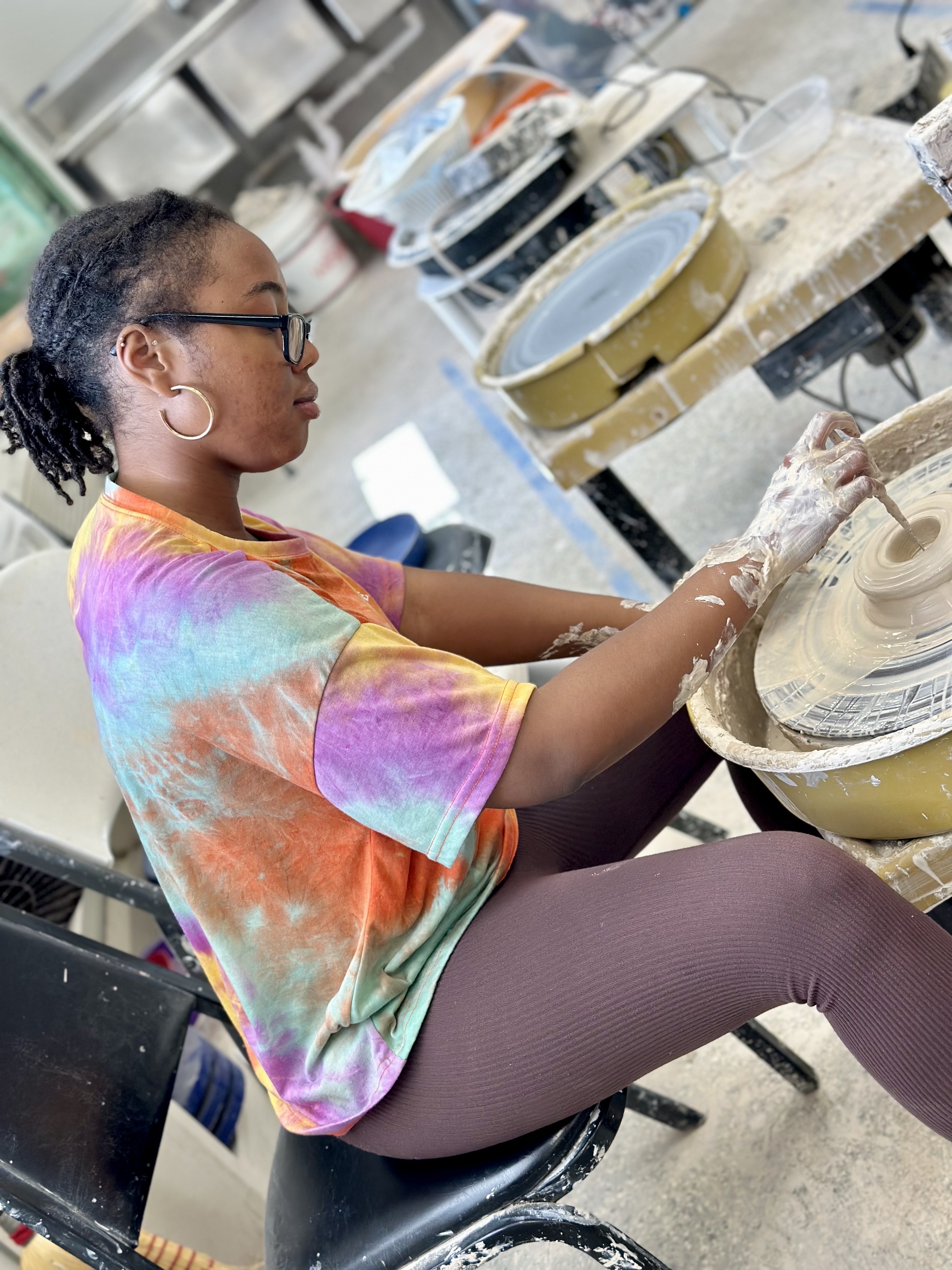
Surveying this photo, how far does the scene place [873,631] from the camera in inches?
46.6

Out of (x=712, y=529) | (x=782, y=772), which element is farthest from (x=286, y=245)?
(x=782, y=772)

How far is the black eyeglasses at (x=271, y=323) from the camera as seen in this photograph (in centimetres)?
105

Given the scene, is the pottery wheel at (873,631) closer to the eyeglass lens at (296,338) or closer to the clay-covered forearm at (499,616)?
the clay-covered forearm at (499,616)

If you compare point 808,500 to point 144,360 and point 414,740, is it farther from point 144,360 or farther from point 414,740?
point 144,360

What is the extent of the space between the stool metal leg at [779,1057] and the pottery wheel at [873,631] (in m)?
0.44

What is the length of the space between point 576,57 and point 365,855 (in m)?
5.33

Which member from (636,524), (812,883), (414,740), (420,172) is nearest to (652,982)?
(812,883)

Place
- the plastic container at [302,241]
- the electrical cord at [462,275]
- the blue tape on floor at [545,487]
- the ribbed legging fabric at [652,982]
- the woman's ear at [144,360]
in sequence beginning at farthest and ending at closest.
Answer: the plastic container at [302,241] < the electrical cord at [462,275] < the blue tape on floor at [545,487] < the woman's ear at [144,360] < the ribbed legging fabric at [652,982]

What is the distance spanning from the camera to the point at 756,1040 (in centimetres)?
140

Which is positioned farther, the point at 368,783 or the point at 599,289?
the point at 599,289

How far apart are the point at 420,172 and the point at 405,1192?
3027 mm

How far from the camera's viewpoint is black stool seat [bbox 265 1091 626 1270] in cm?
105

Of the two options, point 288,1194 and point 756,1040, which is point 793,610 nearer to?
point 756,1040

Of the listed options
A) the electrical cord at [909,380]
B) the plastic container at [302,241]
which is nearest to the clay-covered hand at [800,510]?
the electrical cord at [909,380]
